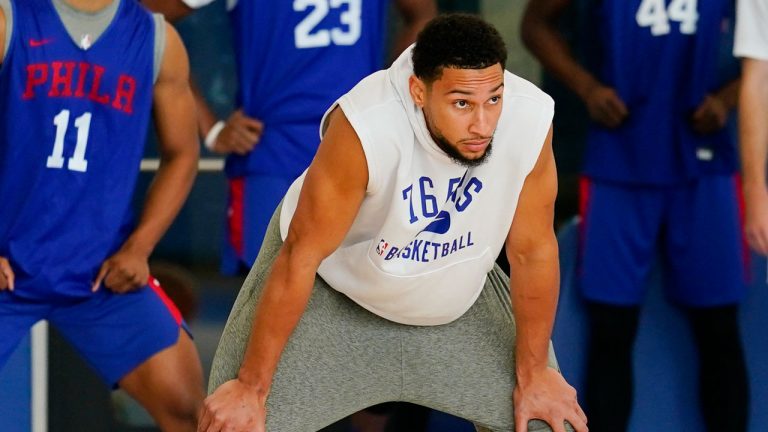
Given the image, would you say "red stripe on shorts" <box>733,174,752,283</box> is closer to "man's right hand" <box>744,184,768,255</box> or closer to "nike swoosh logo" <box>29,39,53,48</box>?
"man's right hand" <box>744,184,768,255</box>

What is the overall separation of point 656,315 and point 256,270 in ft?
5.80

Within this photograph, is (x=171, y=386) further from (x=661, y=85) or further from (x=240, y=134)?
(x=661, y=85)

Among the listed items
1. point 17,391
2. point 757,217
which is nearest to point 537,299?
point 757,217

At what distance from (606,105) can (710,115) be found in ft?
1.00

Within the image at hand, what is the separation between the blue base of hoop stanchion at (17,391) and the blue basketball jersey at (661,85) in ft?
6.19

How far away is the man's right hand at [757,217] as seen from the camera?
153 inches

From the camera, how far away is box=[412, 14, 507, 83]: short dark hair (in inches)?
113

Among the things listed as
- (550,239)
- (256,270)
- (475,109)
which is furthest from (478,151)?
(256,270)

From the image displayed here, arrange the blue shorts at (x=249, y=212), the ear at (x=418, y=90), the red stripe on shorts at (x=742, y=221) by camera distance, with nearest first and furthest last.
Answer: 1. the ear at (x=418, y=90)
2. the blue shorts at (x=249, y=212)
3. the red stripe on shorts at (x=742, y=221)

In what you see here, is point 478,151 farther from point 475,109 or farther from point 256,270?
point 256,270

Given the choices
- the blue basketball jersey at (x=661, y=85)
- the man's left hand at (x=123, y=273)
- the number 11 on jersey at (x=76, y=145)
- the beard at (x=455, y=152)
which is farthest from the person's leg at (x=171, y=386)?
the blue basketball jersey at (x=661, y=85)

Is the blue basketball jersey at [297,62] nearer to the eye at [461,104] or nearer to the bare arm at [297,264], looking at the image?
the bare arm at [297,264]

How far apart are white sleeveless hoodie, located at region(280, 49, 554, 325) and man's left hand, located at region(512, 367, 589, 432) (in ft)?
0.76

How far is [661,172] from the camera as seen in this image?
14.3 ft
